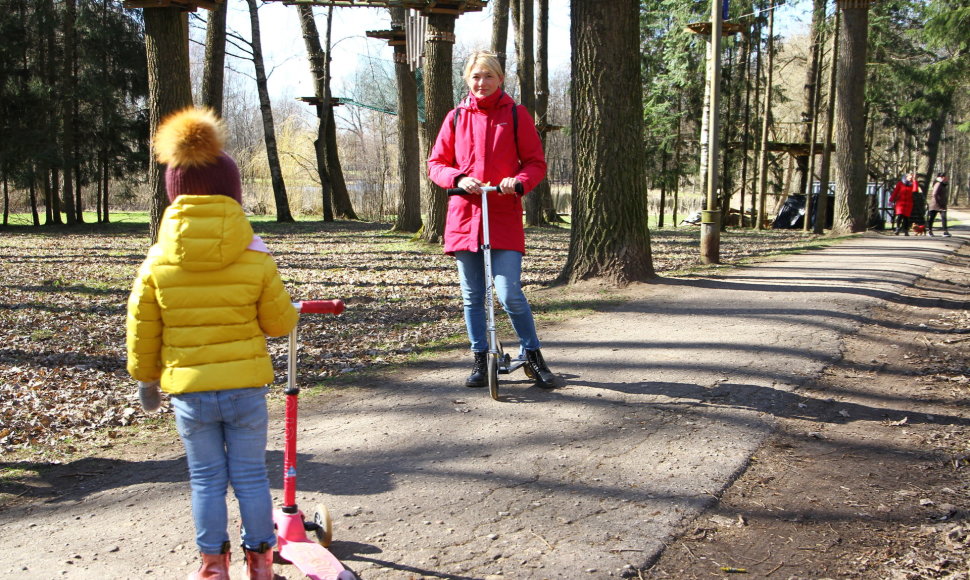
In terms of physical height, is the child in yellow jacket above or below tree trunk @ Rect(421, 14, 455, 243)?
below

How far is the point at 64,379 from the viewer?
6.82m

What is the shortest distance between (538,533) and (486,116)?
310 cm

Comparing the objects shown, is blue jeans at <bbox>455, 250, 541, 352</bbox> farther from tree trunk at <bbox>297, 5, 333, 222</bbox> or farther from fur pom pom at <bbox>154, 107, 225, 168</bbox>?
tree trunk at <bbox>297, 5, 333, 222</bbox>

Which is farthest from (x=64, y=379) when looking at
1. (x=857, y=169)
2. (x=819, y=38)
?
(x=819, y=38)

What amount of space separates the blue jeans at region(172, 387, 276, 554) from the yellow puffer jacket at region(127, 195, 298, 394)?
3.1 inches

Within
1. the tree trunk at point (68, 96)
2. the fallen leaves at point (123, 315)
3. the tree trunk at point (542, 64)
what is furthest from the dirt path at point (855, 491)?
the tree trunk at point (68, 96)

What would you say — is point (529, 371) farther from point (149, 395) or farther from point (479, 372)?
point (149, 395)

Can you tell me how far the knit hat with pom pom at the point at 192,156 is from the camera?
10.00 feet

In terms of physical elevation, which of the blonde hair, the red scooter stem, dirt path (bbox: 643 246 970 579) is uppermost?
the blonde hair

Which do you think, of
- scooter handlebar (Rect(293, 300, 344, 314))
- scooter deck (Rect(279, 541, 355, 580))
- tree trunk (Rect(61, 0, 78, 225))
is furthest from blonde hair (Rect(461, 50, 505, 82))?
tree trunk (Rect(61, 0, 78, 225))

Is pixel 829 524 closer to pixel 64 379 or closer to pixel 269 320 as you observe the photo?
pixel 269 320

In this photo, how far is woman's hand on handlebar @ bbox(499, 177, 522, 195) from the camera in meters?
5.33

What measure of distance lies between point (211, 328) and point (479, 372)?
326cm

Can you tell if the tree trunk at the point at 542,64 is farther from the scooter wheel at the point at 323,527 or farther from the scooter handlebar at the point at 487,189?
the scooter wheel at the point at 323,527
